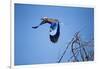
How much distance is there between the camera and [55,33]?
1.83m

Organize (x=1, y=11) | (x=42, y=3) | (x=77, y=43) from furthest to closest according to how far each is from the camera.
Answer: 1. (x=77, y=43)
2. (x=42, y=3)
3. (x=1, y=11)

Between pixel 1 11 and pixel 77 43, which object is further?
pixel 77 43

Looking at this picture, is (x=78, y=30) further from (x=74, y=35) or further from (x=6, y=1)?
(x=6, y=1)

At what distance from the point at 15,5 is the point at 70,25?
1.89ft

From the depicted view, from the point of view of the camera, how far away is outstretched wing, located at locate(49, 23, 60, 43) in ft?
5.96

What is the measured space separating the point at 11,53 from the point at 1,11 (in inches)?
15.1

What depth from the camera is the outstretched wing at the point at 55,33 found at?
1817 millimetres

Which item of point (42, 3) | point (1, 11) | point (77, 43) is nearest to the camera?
point (1, 11)

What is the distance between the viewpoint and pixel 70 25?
1.88 metres
